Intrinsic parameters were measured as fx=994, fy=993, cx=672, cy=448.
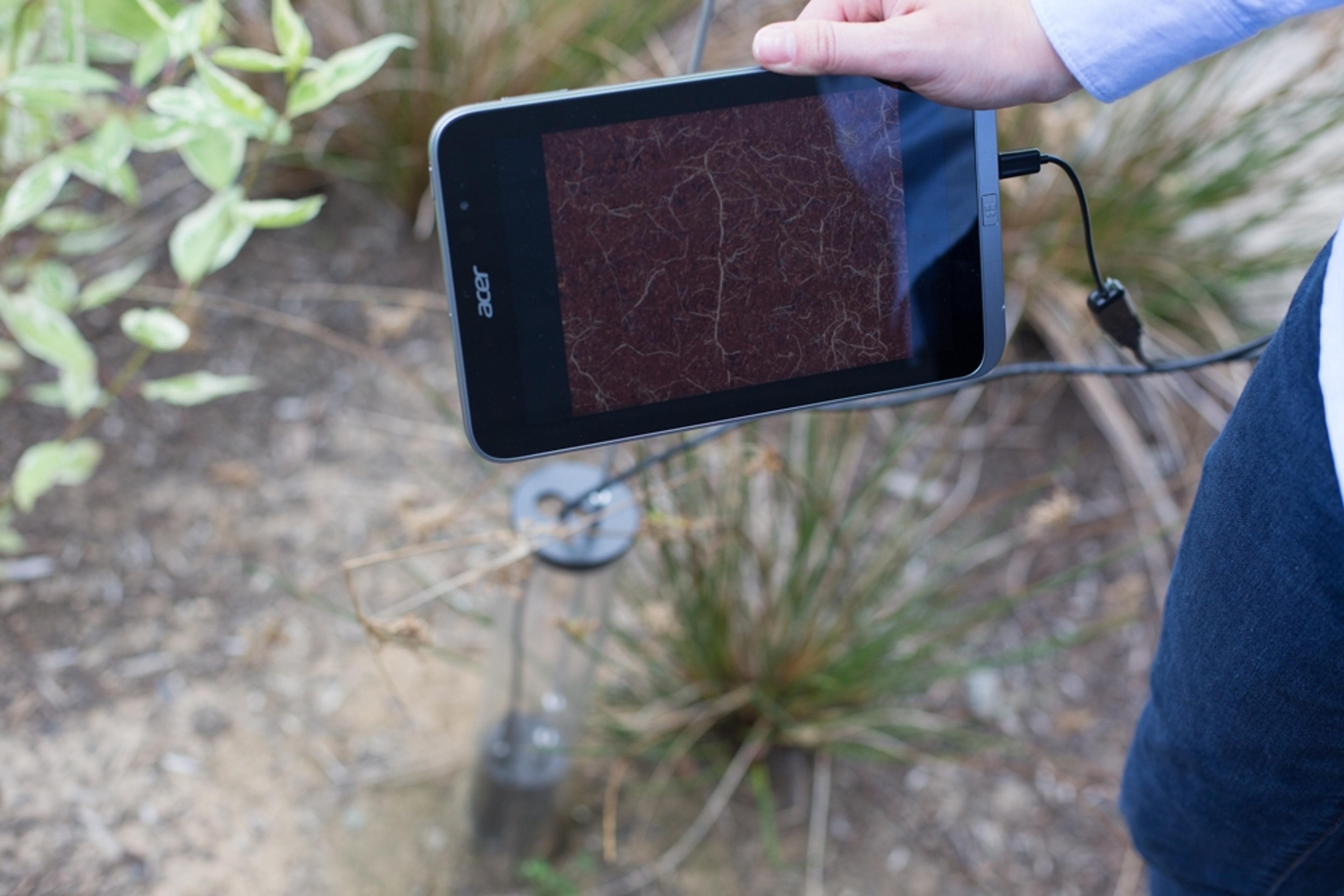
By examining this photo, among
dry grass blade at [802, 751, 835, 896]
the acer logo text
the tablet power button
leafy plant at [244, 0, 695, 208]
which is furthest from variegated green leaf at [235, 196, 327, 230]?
dry grass blade at [802, 751, 835, 896]

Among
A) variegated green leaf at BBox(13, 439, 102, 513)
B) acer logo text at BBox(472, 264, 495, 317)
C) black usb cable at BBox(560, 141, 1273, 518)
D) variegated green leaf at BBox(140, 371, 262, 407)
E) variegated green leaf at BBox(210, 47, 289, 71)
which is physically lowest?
variegated green leaf at BBox(13, 439, 102, 513)

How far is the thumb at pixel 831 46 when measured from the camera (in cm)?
60

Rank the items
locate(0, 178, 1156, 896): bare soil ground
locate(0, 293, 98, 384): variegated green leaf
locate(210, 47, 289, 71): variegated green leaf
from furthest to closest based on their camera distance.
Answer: locate(0, 178, 1156, 896): bare soil ground → locate(0, 293, 98, 384): variegated green leaf → locate(210, 47, 289, 71): variegated green leaf

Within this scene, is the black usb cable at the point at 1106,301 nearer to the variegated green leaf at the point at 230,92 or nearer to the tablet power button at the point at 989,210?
the tablet power button at the point at 989,210

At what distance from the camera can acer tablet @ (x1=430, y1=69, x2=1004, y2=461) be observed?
64 cm

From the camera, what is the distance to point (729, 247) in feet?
2.22

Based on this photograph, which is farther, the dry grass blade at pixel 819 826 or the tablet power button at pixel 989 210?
the dry grass blade at pixel 819 826

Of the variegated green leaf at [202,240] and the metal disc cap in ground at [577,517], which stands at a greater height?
the variegated green leaf at [202,240]

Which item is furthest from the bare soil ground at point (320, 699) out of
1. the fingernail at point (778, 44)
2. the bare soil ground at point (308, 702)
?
the fingernail at point (778, 44)

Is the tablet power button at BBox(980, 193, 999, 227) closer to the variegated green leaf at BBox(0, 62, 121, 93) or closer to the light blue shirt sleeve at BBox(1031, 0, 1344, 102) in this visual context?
the light blue shirt sleeve at BBox(1031, 0, 1344, 102)

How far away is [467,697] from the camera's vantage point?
1297mm

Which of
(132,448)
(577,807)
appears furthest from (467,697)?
(132,448)

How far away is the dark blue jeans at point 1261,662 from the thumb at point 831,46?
0.89 ft

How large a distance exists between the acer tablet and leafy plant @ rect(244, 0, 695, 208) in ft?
3.02
